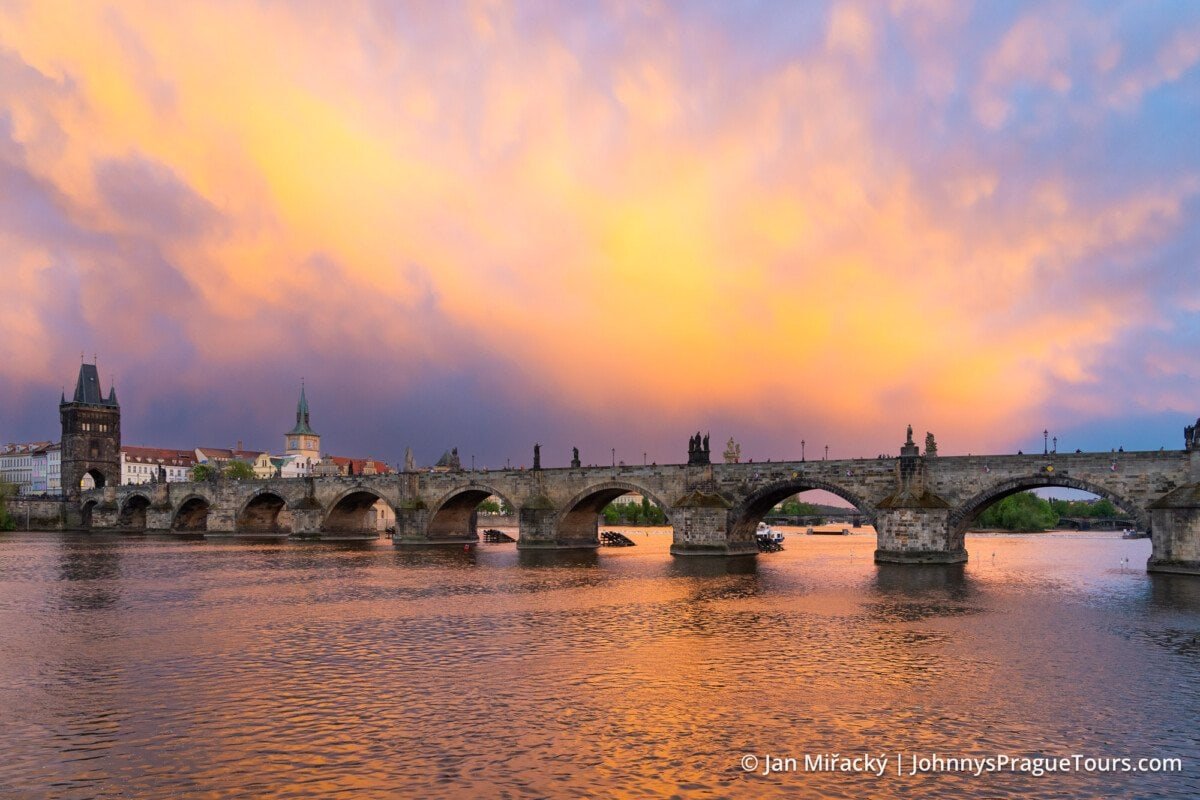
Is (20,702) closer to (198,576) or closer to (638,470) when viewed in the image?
(198,576)

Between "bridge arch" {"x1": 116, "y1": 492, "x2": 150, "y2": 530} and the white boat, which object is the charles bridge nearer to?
the white boat

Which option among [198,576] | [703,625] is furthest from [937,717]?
[198,576]

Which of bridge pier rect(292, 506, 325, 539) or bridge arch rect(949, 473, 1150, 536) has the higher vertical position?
bridge arch rect(949, 473, 1150, 536)

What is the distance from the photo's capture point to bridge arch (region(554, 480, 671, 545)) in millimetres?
66188

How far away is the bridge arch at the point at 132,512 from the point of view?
121 metres

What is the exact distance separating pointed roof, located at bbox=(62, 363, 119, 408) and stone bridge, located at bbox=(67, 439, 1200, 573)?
7301 cm

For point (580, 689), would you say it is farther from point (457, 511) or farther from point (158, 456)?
point (158, 456)

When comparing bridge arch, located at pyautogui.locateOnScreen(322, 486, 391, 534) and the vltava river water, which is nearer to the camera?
the vltava river water

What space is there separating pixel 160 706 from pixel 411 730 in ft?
17.2

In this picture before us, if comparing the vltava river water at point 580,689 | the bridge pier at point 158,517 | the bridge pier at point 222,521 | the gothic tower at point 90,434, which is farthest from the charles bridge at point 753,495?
the gothic tower at point 90,434

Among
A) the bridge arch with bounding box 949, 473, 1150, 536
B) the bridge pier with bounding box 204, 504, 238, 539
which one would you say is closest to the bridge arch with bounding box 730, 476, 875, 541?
the bridge arch with bounding box 949, 473, 1150, 536

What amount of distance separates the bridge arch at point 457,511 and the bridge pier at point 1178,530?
4649 cm

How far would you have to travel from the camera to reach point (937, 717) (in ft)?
55.1

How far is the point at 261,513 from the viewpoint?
104 m
